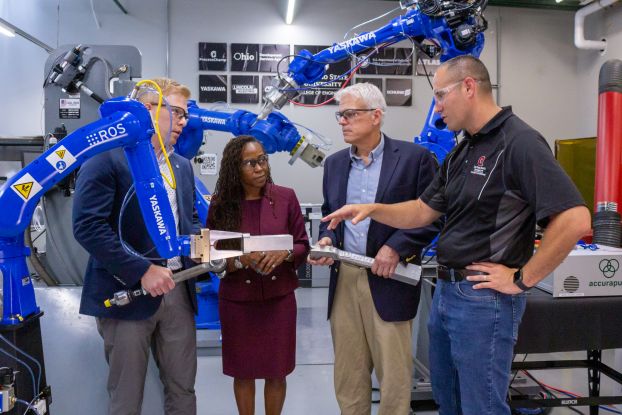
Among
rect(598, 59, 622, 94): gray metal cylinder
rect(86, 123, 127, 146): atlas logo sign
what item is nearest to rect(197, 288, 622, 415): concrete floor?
rect(86, 123, 127, 146): atlas logo sign

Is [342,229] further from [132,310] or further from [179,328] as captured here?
[132,310]

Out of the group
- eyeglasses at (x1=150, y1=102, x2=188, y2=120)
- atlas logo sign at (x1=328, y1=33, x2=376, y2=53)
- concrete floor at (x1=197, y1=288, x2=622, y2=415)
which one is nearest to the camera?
eyeglasses at (x1=150, y1=102, x2=188, y2=120)

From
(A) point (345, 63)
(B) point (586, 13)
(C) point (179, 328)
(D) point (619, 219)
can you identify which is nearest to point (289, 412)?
(C) point (179, 328)

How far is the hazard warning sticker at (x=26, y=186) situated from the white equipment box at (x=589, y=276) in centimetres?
225

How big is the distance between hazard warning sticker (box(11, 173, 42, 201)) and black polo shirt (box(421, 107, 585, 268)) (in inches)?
53.3

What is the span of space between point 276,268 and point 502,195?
1105mm

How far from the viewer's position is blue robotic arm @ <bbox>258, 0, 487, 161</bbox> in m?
2.64

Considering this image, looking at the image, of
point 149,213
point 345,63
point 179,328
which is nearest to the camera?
point 149,213

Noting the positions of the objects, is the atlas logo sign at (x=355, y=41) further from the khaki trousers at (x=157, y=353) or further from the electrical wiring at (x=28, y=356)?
the electrical wiring at (x=28, y=356)

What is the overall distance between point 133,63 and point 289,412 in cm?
230

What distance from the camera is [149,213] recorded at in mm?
1386

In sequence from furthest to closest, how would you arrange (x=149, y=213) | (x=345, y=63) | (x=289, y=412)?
(x=345, y=63) → (x=289, y=412) → (x=149, y=213)

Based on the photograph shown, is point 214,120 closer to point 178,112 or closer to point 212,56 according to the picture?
point 178,112

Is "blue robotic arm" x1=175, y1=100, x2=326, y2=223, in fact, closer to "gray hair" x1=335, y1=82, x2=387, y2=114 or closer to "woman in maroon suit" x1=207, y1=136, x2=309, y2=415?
"woman in maroon suit" x1=207, y1=136, x2=309, y2=415
